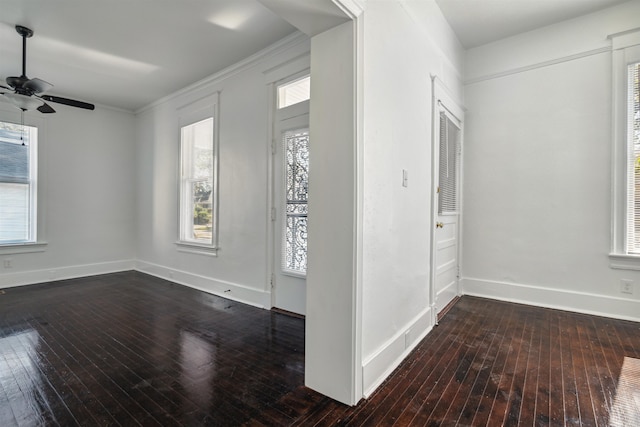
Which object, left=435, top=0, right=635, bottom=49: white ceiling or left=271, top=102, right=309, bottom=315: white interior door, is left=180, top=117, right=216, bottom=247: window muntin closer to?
left=271, top=102, right=309, bottom=315: white interior door

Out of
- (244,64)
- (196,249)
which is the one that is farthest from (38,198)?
(244,64)

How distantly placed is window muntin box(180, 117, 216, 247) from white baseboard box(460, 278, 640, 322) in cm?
360

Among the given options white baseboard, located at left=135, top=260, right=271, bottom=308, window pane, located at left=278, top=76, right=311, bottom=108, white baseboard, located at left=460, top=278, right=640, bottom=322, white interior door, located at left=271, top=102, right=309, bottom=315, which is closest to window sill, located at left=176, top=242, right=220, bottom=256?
white baseboard, located at left=135, top=260, right=271, bottom=308

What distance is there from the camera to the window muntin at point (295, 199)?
10.8 ft

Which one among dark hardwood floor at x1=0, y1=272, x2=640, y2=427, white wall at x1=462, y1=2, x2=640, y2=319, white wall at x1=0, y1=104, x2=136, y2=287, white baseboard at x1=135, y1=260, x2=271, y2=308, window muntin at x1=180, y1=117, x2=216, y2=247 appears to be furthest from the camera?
white wall at x1=0, y1=104, x2=136, y2=287

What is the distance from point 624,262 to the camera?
10.0 ft

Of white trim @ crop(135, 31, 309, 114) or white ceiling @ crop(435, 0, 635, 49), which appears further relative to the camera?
white trim @ crop(135, 31, 309, 114)

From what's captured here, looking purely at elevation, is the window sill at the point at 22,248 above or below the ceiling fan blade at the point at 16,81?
below

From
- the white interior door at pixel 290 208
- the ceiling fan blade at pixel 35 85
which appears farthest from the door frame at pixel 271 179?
the ceiling fan blade at pixel 35 85

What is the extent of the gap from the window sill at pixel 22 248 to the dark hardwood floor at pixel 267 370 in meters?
1.67

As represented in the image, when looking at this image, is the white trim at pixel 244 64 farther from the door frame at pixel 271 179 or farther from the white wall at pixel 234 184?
the door frame at pixel 271 179

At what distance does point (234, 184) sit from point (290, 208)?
994 millimetres

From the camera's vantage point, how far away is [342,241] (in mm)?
1778

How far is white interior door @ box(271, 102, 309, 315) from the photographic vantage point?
3279 mm
